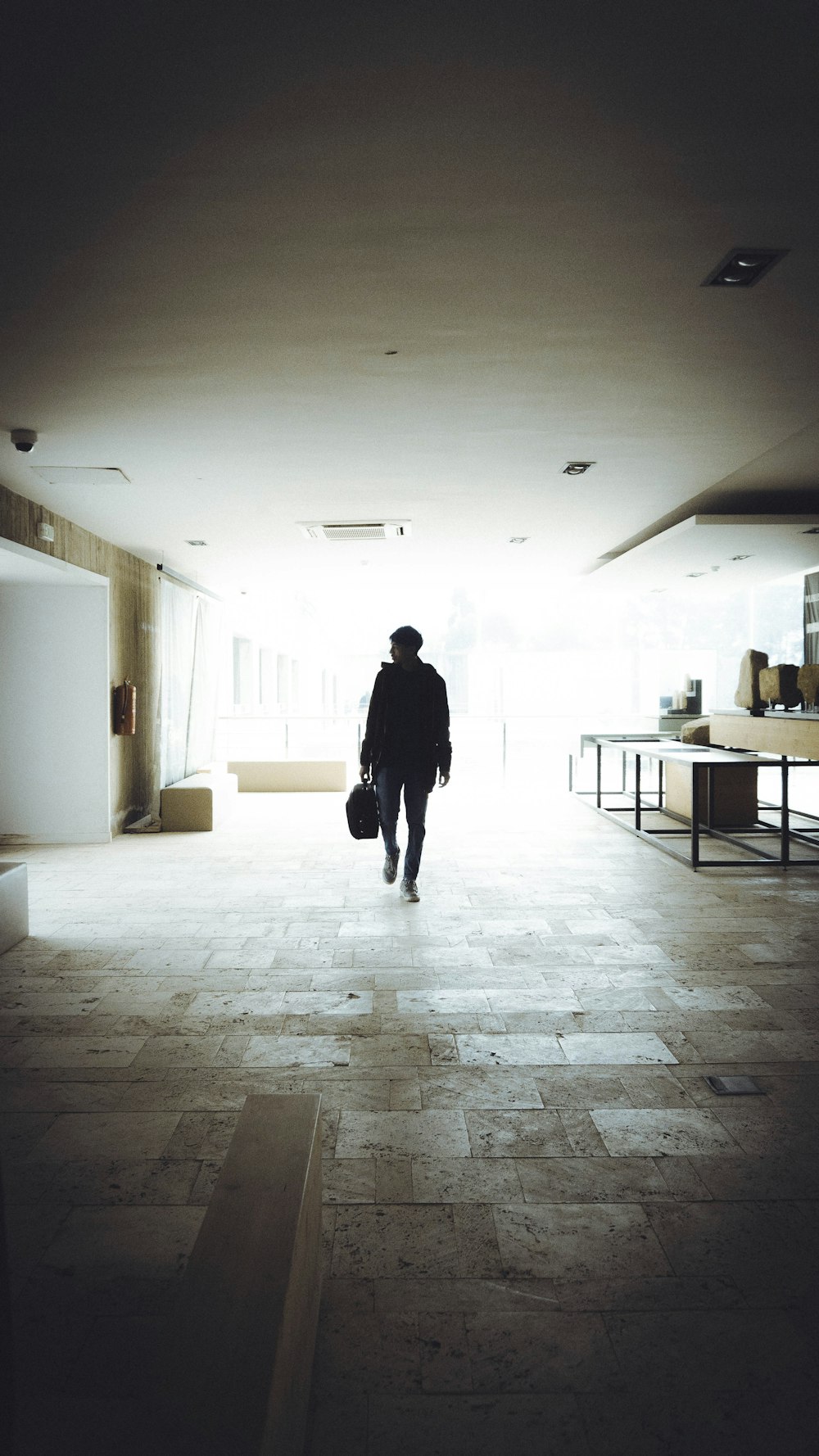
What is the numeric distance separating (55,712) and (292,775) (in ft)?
11.3

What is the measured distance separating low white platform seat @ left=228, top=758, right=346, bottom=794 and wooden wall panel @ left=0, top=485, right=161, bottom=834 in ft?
5.36

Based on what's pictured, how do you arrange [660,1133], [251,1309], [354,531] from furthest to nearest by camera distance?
[354,531] → [660,1133] → [251,1309]

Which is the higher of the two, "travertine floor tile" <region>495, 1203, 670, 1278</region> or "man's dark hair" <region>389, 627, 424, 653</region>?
"man's dark hair" <region>389, 627, 424, 653</region>

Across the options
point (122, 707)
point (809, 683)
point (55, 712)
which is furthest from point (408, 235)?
point (122, 707)

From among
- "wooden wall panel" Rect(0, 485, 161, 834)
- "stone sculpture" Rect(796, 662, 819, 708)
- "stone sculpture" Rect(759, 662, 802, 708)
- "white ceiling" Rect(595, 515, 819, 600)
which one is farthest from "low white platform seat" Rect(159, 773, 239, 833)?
"stone sculpture" Rect(796, 662, 819, 708)

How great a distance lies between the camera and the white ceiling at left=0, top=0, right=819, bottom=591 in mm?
1735

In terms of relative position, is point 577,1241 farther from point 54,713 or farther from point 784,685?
point 54,713

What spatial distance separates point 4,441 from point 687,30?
3.77 metres

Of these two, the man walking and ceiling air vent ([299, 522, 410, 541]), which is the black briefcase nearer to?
the man walking

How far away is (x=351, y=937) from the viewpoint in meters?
4.12

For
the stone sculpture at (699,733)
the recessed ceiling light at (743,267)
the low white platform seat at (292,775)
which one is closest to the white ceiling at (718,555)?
the stone sculpture at (699,733)

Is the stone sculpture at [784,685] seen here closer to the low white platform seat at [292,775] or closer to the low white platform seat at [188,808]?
the low white platform seat at [188,808]

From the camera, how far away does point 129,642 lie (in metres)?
7.70

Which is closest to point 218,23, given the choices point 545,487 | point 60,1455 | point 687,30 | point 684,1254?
A: point 687,30
